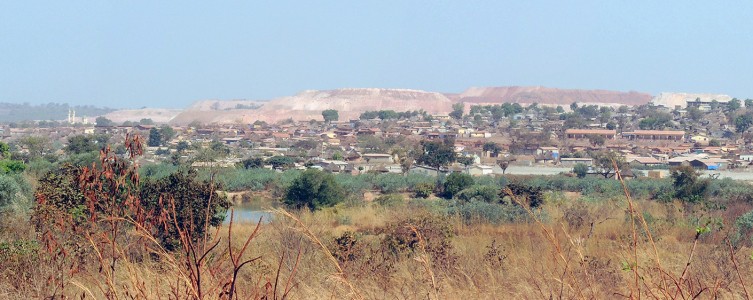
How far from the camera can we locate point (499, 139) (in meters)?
Result: 59.8

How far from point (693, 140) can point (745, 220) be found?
50.2 meters

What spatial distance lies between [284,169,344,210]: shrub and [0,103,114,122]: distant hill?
438 feet

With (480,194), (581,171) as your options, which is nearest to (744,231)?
(480,194)

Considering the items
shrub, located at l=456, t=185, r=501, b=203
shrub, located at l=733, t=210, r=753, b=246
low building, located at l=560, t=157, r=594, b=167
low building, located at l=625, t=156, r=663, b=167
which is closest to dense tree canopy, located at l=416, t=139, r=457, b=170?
low building, located at l=560, t=157, r=594, b=167

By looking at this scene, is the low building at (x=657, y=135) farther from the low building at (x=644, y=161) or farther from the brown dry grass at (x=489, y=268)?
the brown dry grass at (x=489, y=268)

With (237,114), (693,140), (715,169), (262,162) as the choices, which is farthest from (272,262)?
(237,114)

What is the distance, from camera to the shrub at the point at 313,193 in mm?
22041

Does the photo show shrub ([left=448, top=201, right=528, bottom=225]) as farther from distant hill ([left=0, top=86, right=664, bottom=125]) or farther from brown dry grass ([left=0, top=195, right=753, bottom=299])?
distant hill ([left=0, top=86, right=664, bottom=125])

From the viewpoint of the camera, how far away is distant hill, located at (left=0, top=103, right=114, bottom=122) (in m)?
152

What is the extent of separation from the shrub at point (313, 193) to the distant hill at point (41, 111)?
13363cm

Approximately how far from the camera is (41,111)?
6570 inches

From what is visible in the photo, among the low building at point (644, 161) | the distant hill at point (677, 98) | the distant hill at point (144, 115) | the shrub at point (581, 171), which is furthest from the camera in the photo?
the distant hill at point (144, 115)

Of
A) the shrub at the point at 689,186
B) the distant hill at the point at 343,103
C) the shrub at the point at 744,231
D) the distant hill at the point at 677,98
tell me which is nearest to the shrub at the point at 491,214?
the shrub at the point at 744,231

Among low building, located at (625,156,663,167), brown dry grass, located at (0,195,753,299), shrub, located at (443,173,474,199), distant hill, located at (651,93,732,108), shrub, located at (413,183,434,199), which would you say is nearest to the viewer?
brown dry grass, located at (0,195,753,299)
